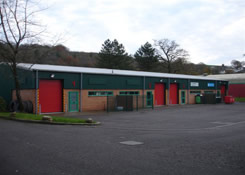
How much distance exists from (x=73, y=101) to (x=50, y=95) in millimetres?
2379

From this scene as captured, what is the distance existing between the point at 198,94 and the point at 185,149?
33.8 metres

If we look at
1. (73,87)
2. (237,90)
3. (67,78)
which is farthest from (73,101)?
(237,90)

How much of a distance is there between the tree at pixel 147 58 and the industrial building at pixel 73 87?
40.0 m

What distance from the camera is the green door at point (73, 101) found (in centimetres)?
2618

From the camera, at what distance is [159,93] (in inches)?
1421

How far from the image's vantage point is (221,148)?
373 inches

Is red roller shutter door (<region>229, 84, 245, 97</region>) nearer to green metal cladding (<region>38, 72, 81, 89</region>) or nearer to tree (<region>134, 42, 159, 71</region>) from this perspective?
tree (<region>134, 42, 159, 71</region>)

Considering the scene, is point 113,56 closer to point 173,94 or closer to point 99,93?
point 173,94

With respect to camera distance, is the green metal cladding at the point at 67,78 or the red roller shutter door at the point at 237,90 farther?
the red roller shutter door at the point at 237,90

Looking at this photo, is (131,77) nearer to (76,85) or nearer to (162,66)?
(76,85)

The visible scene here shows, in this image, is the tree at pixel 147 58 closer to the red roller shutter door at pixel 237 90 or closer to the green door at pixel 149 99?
the red roller shutter door at pixel 237 90

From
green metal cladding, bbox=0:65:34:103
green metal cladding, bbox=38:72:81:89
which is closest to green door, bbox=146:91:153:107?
green metal cladding, bbox=38:72:81:89

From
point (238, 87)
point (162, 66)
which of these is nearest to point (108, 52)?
Result: point (162, 66)

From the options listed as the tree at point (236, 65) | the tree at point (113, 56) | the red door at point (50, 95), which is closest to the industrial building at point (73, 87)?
the red door at point (50, 95)
